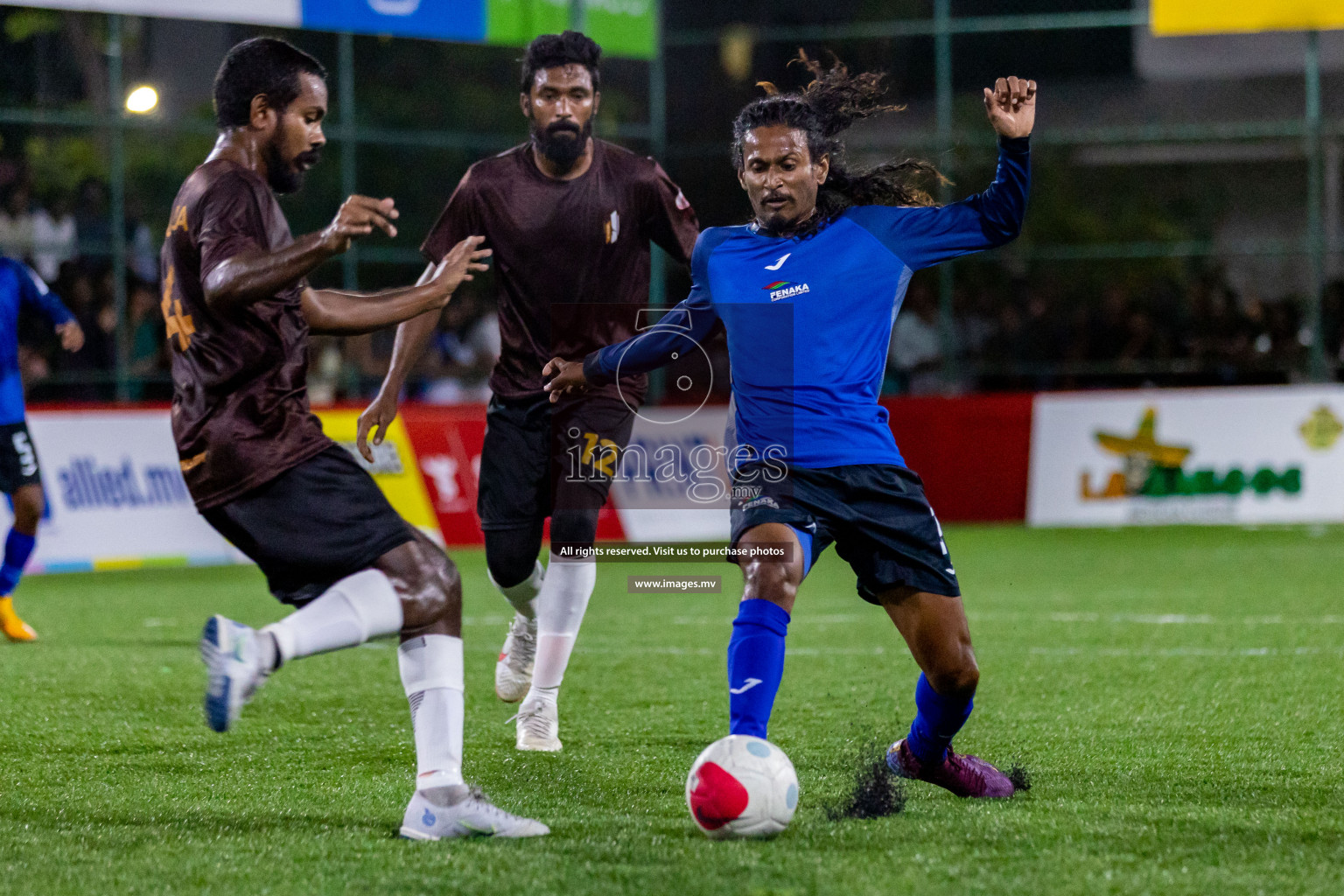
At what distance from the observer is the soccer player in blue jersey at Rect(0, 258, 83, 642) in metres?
8.93

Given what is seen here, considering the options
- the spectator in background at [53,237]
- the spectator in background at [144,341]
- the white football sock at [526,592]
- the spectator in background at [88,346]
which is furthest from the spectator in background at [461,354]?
the white football sock at [526,592]

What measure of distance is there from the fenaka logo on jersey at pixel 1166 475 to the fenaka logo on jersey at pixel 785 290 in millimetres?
11066

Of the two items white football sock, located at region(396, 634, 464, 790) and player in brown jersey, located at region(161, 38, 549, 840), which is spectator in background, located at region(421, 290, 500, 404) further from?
white football sock, located at region(396, 634, 464, 790)

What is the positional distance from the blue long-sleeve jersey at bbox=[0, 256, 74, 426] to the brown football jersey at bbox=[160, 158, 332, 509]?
Result: 5.50 m

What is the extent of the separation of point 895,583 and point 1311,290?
15.1 metres

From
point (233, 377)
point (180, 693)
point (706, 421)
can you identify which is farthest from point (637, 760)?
point (706, 421)

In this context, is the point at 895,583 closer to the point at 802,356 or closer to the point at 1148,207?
the point at 802,356

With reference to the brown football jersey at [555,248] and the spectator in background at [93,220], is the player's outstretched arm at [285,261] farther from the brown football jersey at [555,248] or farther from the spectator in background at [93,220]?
the spectator in background at [93,220]

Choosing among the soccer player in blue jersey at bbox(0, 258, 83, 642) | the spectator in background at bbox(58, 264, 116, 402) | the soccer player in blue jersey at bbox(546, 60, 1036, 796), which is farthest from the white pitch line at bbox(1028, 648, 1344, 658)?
the spectator in background at bbox(58, 264, 116, 402)

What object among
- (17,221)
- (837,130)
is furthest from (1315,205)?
(837,130)

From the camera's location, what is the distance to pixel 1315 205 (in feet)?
59.8

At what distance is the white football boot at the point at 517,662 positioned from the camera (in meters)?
6.38

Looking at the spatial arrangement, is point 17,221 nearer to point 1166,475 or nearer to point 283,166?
point 1166,475

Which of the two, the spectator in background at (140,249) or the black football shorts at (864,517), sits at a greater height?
the spectator in background at (140,249)
